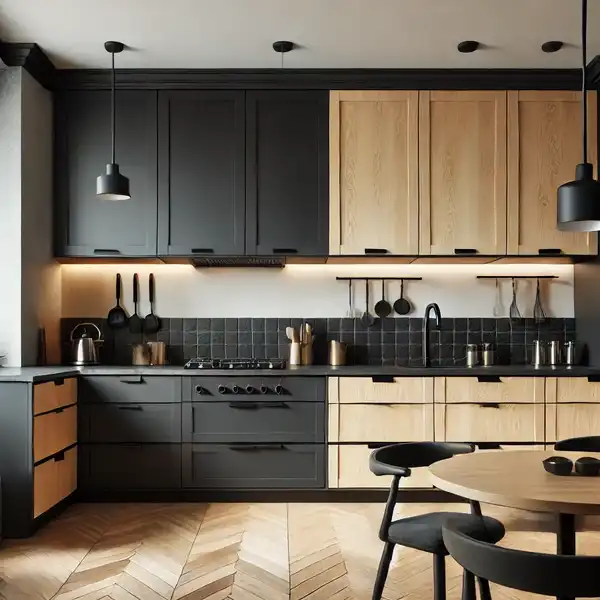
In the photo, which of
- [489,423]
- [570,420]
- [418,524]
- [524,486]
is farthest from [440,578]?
[570,420]

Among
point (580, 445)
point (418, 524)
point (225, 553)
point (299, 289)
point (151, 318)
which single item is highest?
point (299, 289)

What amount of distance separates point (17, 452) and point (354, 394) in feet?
6.25

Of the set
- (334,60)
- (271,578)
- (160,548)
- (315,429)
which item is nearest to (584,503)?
(271,578)

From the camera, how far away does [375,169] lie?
450 centimetres

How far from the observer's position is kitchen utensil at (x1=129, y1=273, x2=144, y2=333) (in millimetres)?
4867

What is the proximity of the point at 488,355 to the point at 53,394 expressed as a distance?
9.15 feet

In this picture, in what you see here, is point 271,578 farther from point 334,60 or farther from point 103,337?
point 334,60

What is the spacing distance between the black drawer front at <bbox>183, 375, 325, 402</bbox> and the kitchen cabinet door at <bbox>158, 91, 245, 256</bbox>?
2.71ft

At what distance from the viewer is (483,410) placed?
14.0ft

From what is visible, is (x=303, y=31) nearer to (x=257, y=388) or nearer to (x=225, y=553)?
(x=257, y=388)

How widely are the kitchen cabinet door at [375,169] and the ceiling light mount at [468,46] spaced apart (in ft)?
1.46

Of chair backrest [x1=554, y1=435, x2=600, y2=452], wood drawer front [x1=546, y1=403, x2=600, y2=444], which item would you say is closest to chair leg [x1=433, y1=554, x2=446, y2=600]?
chair backrest [x1=554, y1=435, x2=600, y2=452]

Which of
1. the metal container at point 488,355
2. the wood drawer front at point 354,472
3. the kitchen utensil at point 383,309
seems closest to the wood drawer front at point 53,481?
the wood drawer front at point 354,472

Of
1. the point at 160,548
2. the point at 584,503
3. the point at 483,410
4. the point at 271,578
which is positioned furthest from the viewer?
the point at 483,410
